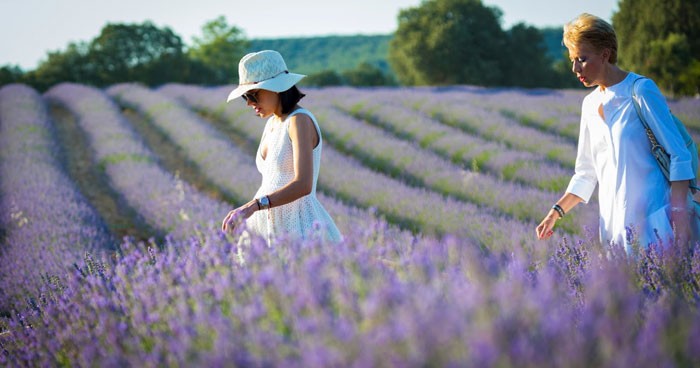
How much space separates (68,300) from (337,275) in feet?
4.02

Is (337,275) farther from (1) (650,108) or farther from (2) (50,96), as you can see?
(2) (50,96)

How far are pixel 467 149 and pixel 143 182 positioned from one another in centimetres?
470

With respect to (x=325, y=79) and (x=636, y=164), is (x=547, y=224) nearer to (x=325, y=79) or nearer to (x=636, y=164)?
(x=636, y=164)

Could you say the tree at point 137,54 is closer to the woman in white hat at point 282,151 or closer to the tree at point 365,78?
the tree at point 365,78

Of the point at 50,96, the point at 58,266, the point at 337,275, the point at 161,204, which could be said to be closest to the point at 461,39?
the point at 50,96

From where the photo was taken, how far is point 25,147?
10.5 metres

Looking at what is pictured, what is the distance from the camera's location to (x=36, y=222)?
5645 millimetres

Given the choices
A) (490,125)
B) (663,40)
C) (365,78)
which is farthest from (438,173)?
(365,78)

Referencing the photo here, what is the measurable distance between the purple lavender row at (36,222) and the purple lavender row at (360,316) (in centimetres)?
105

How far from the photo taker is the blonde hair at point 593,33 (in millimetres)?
2377

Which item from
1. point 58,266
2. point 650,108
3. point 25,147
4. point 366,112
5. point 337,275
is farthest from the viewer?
point 366,112

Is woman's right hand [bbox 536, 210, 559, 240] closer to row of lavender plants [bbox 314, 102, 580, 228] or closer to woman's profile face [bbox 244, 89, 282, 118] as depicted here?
woman's profile face [bbox 244, 89, 282, 118]

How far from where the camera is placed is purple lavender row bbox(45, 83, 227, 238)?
6145 mm

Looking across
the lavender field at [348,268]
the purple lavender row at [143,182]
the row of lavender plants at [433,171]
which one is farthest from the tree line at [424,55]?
the lavender field at [348,268]
